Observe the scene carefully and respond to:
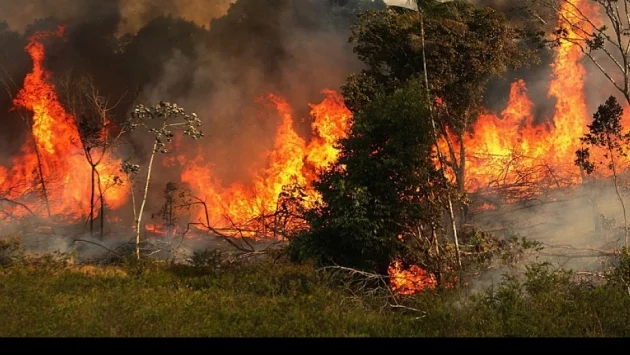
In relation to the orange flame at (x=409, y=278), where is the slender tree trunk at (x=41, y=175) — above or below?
above

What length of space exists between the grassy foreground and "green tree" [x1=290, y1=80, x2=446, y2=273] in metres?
1.97

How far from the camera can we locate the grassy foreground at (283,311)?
9.32 m

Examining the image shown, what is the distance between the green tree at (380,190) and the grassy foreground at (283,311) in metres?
1.97

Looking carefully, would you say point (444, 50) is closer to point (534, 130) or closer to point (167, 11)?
point (534, 130)

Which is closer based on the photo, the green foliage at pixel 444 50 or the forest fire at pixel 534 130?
the green foliage at pixel 444 50

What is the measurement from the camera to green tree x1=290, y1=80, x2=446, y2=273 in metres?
14.9

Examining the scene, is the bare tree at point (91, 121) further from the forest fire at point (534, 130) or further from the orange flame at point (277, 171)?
the forest fire at point (534, 130)

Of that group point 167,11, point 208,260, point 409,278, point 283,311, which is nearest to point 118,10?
point 167,11

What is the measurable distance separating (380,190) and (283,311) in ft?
19.4

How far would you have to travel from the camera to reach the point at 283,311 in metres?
10.8

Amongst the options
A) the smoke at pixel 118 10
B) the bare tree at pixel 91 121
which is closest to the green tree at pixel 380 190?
the bare tree at pixel 91 121

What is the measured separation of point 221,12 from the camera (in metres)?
31.7
